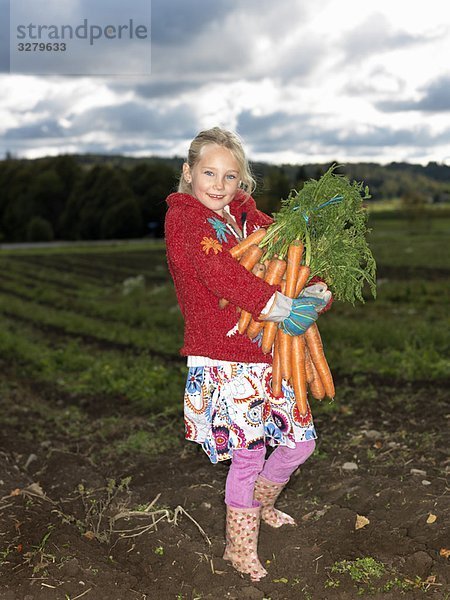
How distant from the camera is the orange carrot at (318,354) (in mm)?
3625

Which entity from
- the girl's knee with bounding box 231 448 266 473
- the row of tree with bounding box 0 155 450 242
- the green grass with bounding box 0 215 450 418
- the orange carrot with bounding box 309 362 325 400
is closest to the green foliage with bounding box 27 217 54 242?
the row of tree with bounding box 0 155 450 242

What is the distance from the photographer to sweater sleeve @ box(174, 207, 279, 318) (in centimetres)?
312

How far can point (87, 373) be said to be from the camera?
8.27 metres

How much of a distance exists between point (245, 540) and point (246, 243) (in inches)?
57.7

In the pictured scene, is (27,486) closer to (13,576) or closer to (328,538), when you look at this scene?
(13,576)

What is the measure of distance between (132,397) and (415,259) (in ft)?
51.9

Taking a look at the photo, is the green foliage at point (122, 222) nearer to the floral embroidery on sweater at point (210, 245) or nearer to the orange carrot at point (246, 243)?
the orange carrot at point (246, 243)

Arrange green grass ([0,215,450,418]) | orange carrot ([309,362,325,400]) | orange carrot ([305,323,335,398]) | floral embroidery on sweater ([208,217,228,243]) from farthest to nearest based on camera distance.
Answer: green grass ([0,215,450,418]) → orange carrot ([309,362,325,400]) → orange carrot ([305,323,335,398]) → floral embroidery on sweater ([208,217,228,243])

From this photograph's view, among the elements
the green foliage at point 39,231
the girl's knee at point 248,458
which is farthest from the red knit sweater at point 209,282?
the green foliage at point 39,231

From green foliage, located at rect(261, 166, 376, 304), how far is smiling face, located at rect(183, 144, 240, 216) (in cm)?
28

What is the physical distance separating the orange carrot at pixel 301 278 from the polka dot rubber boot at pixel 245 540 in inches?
42.8

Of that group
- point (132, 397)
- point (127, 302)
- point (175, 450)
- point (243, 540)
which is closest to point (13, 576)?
point (243, 540)

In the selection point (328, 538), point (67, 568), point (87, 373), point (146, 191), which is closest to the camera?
point (67, 568)

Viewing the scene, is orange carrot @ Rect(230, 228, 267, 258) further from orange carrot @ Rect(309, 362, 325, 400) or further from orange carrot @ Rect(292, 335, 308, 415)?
orange carrot @ Rect(309, 362, 325, 400)
